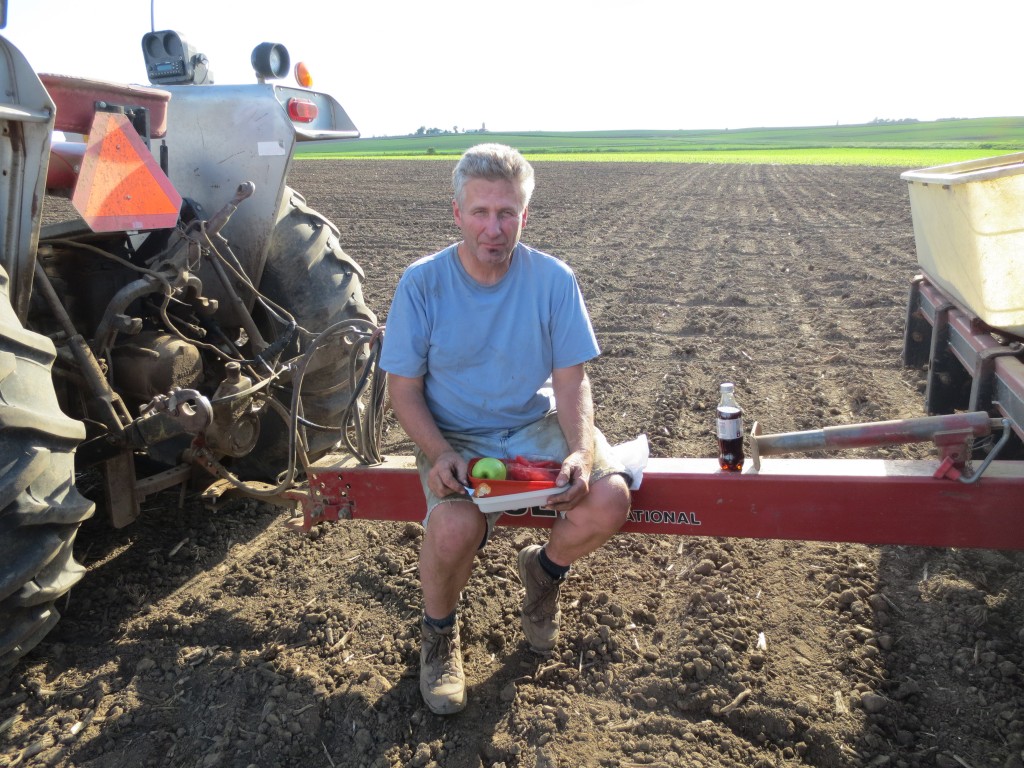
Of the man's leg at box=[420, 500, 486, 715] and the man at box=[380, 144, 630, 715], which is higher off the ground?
the man at box=[380, 144, 630, 715]

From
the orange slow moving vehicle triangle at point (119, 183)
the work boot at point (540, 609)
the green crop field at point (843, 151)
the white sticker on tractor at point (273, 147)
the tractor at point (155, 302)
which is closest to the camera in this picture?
the tractor at point (155, 302)

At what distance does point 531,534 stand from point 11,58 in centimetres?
222

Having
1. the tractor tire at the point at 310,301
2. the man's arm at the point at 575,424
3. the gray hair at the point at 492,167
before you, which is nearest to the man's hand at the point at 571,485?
the man's arm at the point at 575,424

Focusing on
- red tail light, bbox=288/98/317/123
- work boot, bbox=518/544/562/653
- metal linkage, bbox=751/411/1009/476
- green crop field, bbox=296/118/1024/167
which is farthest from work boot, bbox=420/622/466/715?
green crop field, bbox=296/118/1024/167

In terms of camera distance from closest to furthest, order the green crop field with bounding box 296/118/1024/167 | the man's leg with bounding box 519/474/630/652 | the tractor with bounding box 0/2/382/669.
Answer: the tractor with bounding box 0/2/382/669, the man's leg with bounding box 519/474/630/652, the green crop field with bounding box 296/118/1024/167

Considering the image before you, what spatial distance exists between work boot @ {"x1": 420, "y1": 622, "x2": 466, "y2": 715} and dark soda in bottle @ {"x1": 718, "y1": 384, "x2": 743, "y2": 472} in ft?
2.91

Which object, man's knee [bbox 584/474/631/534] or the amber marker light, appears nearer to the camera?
man's knee [bbox 584/474/631/534]

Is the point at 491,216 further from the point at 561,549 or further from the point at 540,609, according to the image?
the point at 540,609

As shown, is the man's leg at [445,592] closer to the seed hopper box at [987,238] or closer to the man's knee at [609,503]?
the man's knee at [609,503]

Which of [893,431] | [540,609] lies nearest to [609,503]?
[540,609]

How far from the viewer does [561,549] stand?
2.47 metres

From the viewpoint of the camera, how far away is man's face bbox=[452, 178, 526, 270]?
7.71 ft

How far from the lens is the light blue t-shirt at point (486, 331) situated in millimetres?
2465

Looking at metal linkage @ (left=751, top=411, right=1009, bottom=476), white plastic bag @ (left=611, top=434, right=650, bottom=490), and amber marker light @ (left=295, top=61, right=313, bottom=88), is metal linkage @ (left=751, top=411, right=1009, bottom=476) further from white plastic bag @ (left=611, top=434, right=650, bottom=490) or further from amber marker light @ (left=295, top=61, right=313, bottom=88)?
amber marker light @ (left=295, top=61, right=313, bottom=88)
